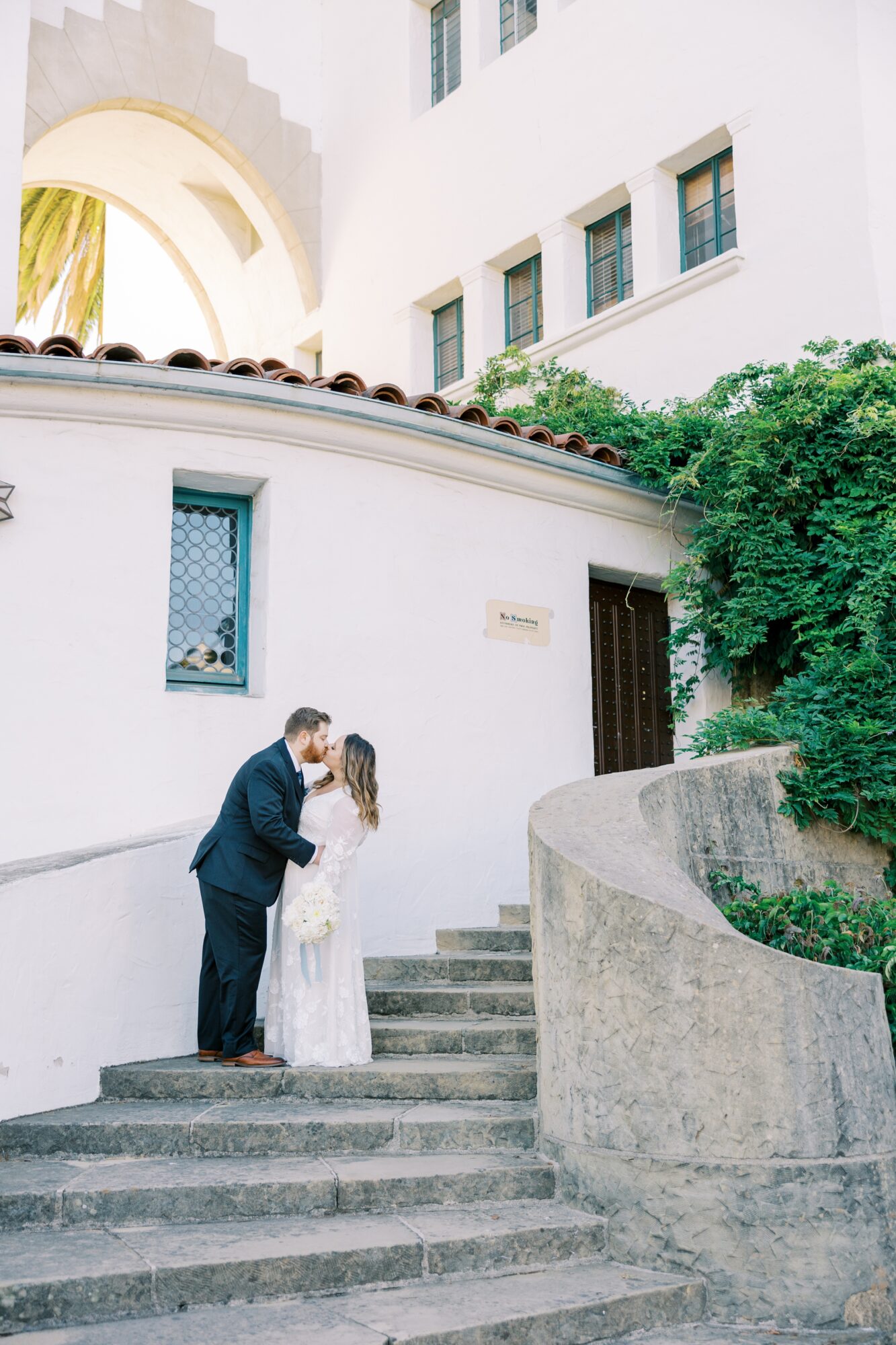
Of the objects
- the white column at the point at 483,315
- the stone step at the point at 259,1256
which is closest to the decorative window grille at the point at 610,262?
the white column at the point at 483,315

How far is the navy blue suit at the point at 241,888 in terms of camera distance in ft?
19.2

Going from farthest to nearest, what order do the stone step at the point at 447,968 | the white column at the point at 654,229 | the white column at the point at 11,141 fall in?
the white column at the point at 654,229
the white column at the point at 11,141
the stone step at the point at 447,968

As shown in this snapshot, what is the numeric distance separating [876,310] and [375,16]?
28.1 ft

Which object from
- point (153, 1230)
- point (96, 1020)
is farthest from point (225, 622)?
point (153, 1230)

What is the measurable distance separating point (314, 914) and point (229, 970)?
0.56 meters

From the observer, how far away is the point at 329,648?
763 cm

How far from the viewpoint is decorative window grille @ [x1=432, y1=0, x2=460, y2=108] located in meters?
14.2

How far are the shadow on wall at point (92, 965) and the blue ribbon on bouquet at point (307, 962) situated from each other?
0.64m

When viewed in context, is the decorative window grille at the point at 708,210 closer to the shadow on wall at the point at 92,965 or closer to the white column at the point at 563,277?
the white column at the point at 563,277

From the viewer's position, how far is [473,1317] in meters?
3.87

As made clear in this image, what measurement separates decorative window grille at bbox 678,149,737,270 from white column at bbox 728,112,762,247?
145 millimetres

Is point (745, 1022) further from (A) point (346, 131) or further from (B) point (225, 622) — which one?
(A) point (346, 131)

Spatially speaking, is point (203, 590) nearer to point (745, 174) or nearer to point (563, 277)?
point (563, 277)

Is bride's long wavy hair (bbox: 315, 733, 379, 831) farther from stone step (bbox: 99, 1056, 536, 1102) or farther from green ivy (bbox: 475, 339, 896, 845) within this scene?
green ivy (bbox: 475, 339, 896, 845)
